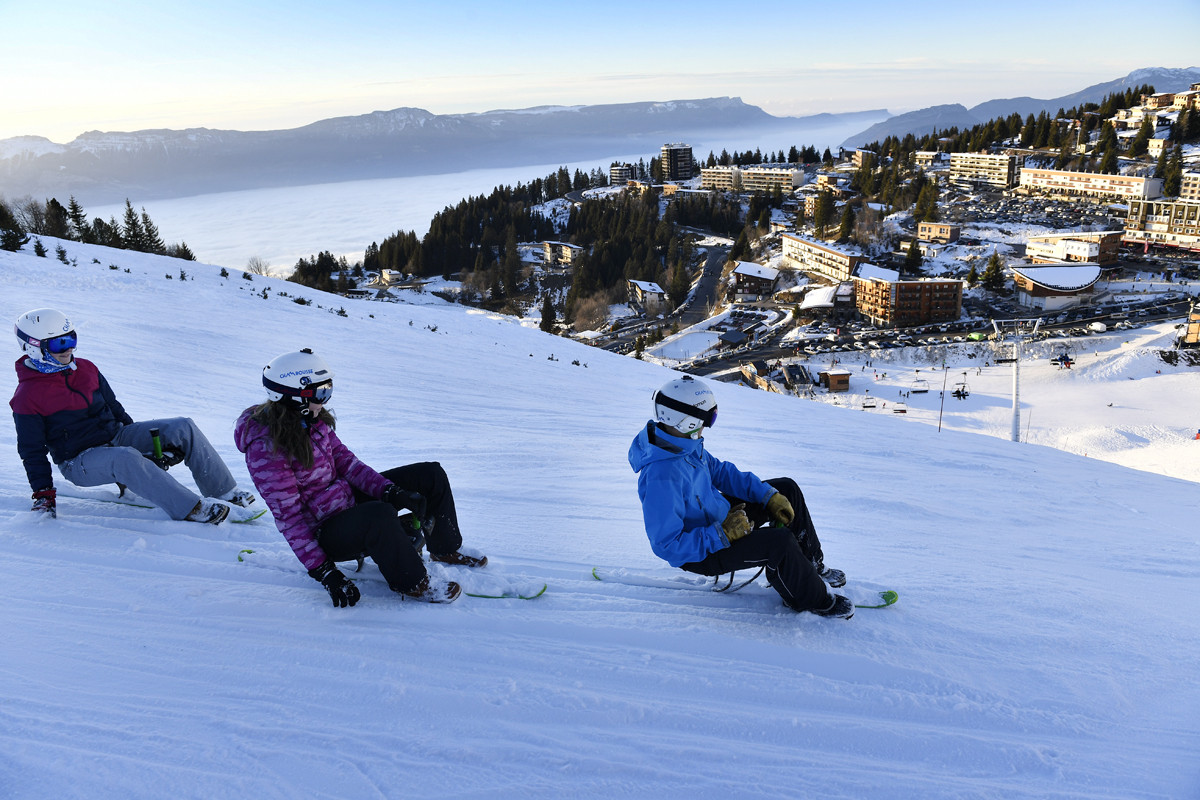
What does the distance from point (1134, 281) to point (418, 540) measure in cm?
8198

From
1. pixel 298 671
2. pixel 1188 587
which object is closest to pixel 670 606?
pixel 298 671

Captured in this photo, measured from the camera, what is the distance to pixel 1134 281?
208ft

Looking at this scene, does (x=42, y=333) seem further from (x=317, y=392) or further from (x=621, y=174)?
(x=621, y=174)

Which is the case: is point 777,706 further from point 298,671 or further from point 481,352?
point 481,352

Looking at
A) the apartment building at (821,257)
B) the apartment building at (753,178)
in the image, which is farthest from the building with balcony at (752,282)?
the apartment building at (753,178)

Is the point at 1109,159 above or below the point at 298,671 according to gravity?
above

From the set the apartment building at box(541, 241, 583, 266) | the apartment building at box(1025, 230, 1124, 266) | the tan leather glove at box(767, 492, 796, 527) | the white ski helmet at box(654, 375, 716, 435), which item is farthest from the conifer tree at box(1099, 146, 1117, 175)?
the white ski helmet at box(654, 375, 716, 435)

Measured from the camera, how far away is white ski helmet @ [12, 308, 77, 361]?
157 inches

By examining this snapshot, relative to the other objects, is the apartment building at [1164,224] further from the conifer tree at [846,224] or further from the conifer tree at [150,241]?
the conifer tree at [150,241]

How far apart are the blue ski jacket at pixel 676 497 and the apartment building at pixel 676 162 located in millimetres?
144143

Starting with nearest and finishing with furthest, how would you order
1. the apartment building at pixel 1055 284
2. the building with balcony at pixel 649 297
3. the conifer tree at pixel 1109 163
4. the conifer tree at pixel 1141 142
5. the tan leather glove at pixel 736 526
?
the tan leather glove at pixel 736 526, the apartment building at pixel 1055 284, the building with balcony at pixel 649 297, the conifer tree at pixel 1109 163, the conifer tree at pixel 1141 142

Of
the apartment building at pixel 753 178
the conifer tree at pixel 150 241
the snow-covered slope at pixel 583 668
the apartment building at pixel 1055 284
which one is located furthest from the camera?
the apartment building at pixel 753 178

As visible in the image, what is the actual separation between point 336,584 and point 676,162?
5794 inches

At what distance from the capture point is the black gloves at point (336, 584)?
131 inches
